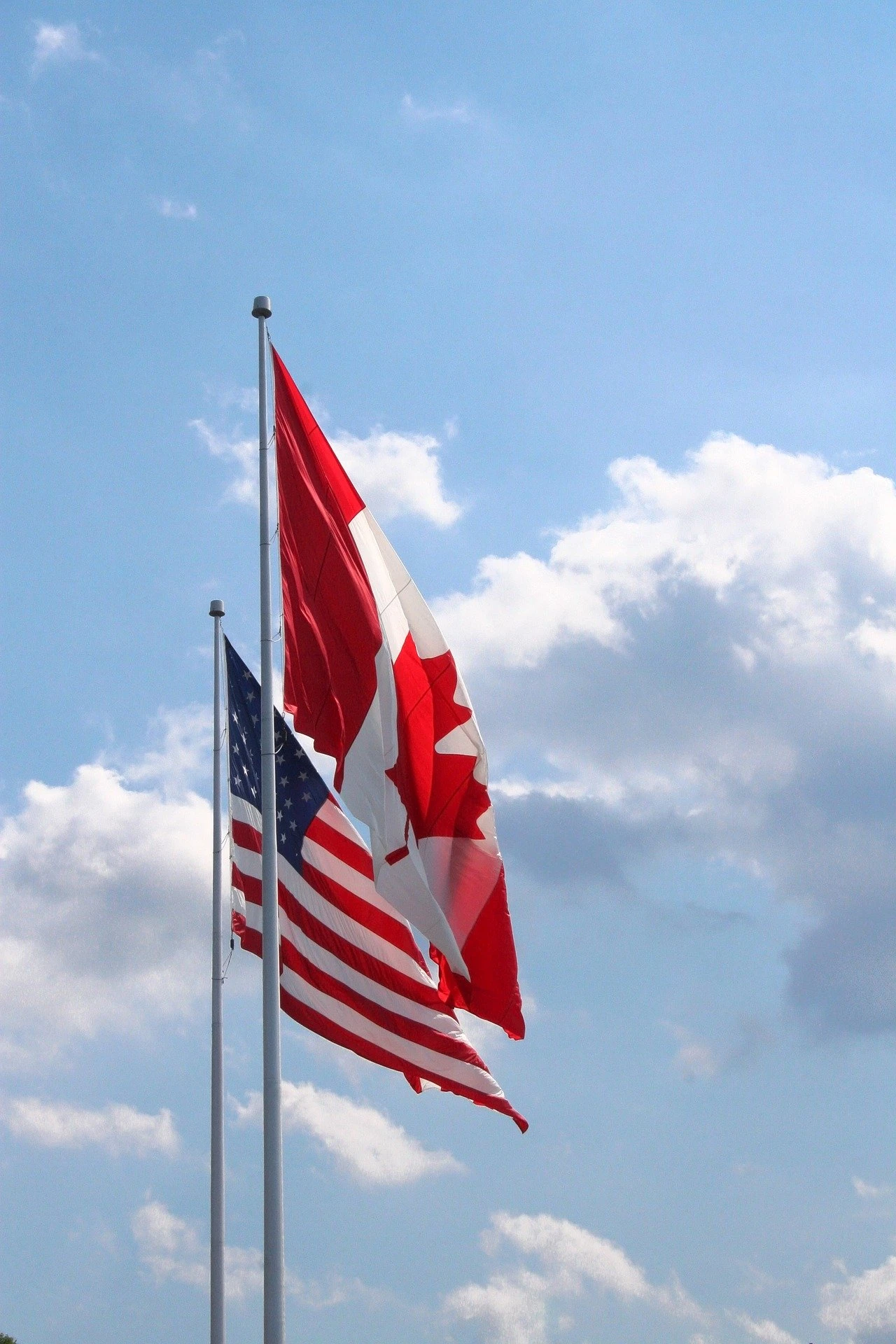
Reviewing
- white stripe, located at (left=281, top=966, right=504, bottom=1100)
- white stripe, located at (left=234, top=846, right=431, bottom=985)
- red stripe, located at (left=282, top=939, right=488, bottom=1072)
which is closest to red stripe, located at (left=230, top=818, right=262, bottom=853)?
white stripe, located at (left=234, top=846, right=431, bottom=985)

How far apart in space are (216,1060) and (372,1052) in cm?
634

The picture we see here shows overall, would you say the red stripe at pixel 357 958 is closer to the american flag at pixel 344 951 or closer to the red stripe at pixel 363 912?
the american flag at pixel 344 951

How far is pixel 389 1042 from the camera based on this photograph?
755 inches

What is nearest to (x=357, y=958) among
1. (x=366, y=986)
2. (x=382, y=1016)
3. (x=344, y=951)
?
(x=344, y=951)

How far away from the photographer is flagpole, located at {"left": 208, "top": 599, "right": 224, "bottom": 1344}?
24047 millimetres

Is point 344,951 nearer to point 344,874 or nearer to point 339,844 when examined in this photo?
point 344,874

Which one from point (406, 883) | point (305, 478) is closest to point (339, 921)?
point (406, 883)

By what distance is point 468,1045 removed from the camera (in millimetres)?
18922

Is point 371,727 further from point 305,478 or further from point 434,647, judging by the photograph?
point 305,478

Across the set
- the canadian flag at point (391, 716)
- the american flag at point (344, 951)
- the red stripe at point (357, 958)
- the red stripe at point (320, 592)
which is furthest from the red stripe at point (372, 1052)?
the red stripe at point (320, 592)

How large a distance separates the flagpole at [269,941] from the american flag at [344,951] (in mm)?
2558

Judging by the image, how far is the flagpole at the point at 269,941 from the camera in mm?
15773

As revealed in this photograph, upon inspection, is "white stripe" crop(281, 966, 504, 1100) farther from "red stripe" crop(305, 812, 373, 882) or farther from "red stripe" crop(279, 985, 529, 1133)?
"red stripe" crop(305, 812, 373, 882)

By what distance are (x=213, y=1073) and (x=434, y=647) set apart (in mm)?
10612
